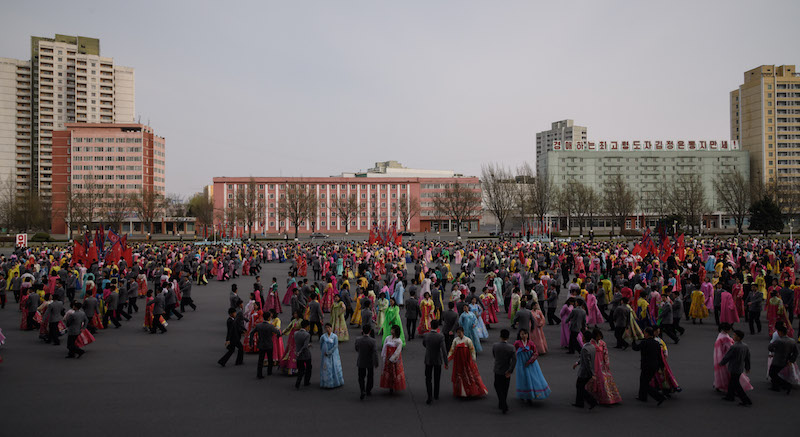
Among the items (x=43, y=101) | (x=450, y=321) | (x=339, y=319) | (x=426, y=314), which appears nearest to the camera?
(x=450, y=321)

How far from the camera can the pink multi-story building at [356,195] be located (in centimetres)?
9050

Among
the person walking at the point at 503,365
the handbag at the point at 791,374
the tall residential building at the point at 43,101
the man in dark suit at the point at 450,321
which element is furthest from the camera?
the tall residential building at the point at 43,101

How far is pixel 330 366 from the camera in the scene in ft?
28.3

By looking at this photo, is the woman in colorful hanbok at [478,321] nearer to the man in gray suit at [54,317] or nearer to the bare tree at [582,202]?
the man in gray suit at [54,317]

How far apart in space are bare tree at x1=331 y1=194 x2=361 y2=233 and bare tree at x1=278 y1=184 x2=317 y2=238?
179 inches

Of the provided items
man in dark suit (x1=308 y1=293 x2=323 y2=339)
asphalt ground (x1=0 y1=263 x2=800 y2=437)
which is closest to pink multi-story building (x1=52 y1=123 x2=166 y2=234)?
man in dark suit (x1=308 y1=293 x2=323 y2=339)

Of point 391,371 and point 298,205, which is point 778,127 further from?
point 391,371

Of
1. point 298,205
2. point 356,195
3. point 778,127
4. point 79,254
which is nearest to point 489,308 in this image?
point 79,254

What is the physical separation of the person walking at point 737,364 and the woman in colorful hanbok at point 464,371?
3834 mm

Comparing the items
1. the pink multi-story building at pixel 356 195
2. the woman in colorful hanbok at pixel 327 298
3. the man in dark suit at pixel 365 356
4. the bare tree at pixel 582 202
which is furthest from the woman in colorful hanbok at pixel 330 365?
the pink multi-story building at pixel 356 195

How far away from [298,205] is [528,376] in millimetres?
75387

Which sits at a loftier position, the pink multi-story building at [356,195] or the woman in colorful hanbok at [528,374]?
the pink multi-story building at [356,195]

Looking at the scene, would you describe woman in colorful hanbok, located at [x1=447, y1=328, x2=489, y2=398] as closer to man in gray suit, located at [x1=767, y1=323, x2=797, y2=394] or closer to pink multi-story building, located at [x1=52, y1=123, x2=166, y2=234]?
man in gray suit, located at [x1=767, y1=323, x2=797, y2=394]

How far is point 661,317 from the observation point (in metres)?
11.6
